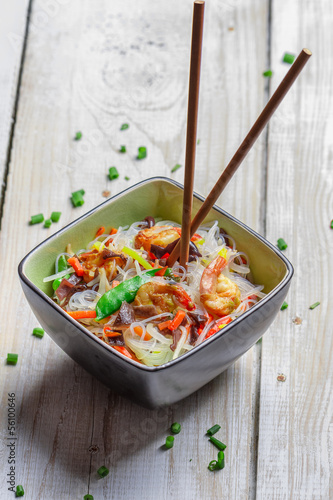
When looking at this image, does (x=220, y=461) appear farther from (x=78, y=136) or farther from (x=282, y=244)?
(x=78, y=136)

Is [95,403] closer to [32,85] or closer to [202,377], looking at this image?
[202,377]

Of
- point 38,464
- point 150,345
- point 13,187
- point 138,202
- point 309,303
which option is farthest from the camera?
point 13,187

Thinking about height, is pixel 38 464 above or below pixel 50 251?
below

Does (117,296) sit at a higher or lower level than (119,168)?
lower

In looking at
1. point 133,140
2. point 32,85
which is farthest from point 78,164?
point 32,85

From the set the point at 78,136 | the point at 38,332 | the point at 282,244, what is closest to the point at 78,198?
the point at 78,136

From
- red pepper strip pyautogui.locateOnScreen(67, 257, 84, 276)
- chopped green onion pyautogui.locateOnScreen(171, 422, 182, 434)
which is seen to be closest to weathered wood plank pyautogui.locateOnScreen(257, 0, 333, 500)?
chopped green onion pyautogui.locateOnScreen(171, 422, 182, 434)

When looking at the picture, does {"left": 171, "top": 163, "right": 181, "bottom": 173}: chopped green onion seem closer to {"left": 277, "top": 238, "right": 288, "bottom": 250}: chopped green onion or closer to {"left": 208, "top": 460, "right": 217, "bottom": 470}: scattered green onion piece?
{"left": 277, "top": 238, "right": 288, "bottom": 250}: chopped green onion
